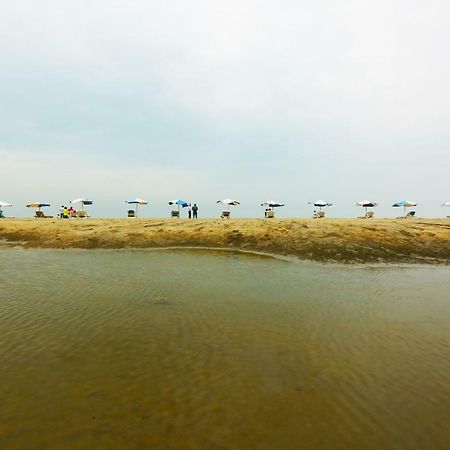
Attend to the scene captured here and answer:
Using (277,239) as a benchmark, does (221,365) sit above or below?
below

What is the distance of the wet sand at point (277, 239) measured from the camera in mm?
25116

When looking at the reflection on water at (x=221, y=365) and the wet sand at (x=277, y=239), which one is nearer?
the reflection on water at (x=221, y=365)

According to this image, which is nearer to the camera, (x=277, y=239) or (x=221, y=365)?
(x=221, y=365)

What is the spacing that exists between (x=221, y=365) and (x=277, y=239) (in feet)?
67.2

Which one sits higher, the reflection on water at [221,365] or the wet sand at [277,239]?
the wet sand at [277,239]

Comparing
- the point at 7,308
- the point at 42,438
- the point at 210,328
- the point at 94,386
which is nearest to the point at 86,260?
the point at 7,308

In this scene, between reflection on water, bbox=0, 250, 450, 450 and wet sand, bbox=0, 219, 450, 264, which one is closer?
reflection on water, bbox=0, 250, 450, 450

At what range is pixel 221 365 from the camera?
838 centimetres

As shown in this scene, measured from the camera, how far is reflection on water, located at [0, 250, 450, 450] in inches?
232

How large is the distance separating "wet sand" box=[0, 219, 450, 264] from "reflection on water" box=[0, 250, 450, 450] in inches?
332

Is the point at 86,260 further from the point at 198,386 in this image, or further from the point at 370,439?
the point at 370,439

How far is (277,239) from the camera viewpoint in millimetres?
28188

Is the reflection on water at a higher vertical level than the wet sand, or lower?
lower

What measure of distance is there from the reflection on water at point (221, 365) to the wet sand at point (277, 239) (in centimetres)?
843
